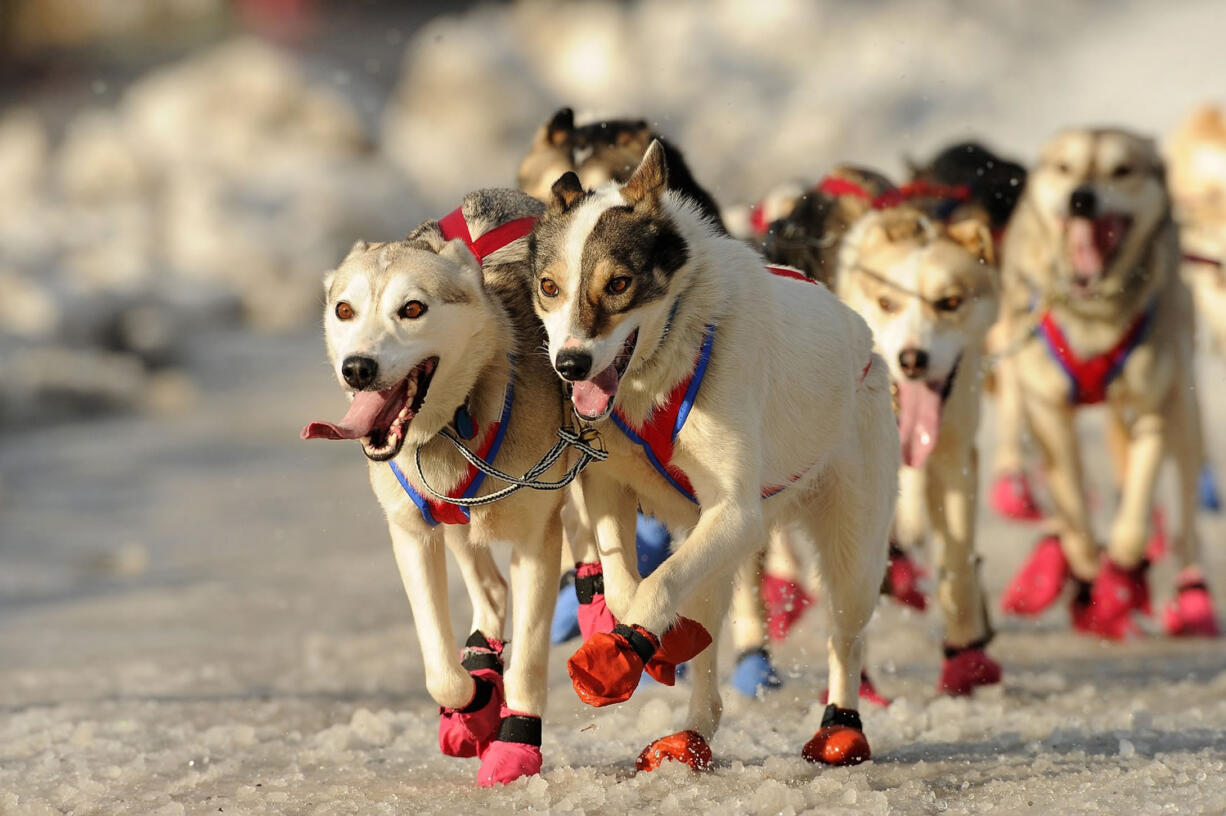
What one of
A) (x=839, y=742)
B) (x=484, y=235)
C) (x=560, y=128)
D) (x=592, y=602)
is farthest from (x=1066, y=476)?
(x=484, y=235)

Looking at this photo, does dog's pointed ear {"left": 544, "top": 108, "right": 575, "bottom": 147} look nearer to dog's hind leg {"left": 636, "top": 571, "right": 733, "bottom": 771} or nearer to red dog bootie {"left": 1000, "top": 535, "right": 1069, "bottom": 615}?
dog's hind leg {"left": 636, "top": 571, "right": 733, "bottom": 771}

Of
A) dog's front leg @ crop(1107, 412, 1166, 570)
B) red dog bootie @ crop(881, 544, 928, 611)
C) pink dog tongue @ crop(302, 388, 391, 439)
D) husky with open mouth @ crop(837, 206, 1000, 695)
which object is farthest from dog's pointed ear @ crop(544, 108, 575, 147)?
dog's front leg @ crop(1107, 412, 1166, 570)

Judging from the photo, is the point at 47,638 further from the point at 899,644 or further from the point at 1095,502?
the point at 1095,502

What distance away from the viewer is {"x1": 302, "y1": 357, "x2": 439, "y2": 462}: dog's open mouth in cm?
395

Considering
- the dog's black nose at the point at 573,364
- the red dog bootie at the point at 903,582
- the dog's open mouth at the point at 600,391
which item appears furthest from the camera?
the red dog bootie at the point at 903,582

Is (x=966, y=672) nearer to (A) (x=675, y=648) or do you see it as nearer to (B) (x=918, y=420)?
(B) (x=918, y=420)

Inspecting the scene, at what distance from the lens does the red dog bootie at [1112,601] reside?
732 cm

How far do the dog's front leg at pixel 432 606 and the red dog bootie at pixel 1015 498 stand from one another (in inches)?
217

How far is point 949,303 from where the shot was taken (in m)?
5.92

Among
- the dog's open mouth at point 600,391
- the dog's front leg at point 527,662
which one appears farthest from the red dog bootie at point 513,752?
the dog's open mouth at point 600,391

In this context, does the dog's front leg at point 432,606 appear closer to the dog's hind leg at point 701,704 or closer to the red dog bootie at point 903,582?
the dog's hind leg at point 701,704

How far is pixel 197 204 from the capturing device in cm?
2123

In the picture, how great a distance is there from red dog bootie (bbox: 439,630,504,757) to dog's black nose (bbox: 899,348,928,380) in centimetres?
194

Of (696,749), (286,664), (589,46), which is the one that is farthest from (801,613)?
(589,46)
